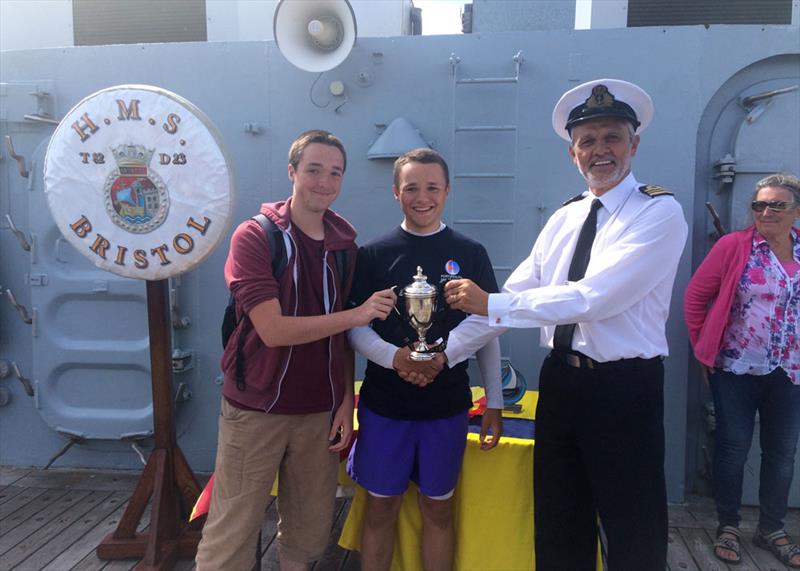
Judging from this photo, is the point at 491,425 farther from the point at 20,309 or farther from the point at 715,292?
the point at 20,309

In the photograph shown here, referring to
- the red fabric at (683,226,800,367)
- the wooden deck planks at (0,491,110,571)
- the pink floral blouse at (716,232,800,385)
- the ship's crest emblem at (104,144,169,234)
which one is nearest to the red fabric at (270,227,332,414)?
the ship's crest emblem at (104,144,169,234)

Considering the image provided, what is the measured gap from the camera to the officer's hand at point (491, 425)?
2416mm

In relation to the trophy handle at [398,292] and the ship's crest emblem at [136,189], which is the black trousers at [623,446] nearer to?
the trophy handle at [398,292]

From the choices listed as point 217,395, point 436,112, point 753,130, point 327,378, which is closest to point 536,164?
point 436,112

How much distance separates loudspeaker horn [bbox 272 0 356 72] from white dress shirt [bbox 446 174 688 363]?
2.03 metres

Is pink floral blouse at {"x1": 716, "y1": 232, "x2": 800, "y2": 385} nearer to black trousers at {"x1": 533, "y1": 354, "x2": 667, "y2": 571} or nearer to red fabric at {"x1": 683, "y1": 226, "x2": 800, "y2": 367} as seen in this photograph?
red fabric at {"x1": 683, "y1": 226, "x2": 800, "y2": 367}

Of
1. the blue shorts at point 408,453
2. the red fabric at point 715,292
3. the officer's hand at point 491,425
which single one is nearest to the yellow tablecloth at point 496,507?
the officer's hand at point 491,425

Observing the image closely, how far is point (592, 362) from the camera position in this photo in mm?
2064

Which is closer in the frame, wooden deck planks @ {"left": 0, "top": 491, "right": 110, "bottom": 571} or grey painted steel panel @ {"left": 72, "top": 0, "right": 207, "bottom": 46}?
wooden deck planks @ {"left": 0, "top": 491, "right": 110, "bottom": 571}

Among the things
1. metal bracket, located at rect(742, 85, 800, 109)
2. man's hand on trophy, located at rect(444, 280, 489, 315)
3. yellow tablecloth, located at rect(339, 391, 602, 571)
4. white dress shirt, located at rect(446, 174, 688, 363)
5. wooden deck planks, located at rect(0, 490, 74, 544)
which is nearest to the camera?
white dress shirt, located at rect(446, 174, 688, 363)

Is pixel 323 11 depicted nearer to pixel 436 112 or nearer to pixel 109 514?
pixel 436 112

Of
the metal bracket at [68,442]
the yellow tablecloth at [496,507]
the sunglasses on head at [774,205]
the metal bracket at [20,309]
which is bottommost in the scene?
the metal bracket at [68,442]

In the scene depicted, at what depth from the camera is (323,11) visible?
3.45 meters

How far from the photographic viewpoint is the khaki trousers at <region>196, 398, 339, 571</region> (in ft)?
7.22
